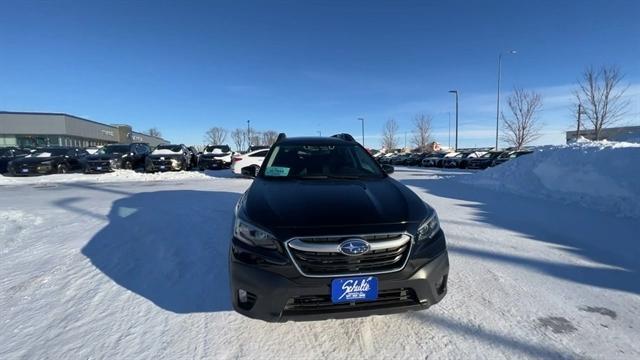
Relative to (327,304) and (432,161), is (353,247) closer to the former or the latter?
(327,304)

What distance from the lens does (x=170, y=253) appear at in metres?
4.79

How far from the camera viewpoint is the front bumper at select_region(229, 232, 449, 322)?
250 centimetres

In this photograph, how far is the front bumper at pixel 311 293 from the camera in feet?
8.20

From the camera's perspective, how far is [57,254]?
4793 millimetres

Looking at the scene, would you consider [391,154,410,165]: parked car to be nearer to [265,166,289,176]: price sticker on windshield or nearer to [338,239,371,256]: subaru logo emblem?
[265,166,289,176]: price sticker on windshield

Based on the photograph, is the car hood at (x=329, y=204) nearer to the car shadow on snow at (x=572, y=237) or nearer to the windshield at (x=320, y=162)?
the windshield at (x=320, y=162)

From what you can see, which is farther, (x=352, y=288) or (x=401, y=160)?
(x=401, y=160)

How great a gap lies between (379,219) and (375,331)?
3.08ft

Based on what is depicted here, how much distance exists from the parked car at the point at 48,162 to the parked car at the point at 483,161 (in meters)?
25.2

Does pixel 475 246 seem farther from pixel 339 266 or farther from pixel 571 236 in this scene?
pixel 339 266

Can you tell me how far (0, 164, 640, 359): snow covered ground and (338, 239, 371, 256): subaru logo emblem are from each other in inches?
29.8

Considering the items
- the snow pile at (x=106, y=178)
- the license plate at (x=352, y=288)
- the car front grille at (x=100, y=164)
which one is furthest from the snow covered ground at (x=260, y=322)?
the car front grille at (x=100, y=164)

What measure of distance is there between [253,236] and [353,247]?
0.72 m

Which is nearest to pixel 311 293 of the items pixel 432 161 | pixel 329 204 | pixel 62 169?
pixel 329 204
